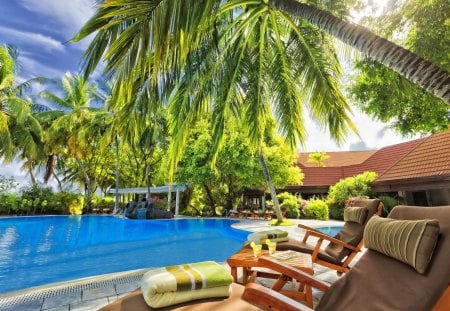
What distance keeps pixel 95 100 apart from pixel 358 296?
75.0ft

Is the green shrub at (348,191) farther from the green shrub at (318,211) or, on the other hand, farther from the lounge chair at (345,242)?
the lounge chair at (345,242)

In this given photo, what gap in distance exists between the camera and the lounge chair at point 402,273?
5.51ft

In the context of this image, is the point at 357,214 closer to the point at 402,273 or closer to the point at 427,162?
the point at 402,273

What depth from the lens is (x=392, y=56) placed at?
314cm

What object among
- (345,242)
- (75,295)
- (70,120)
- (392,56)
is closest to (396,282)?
(345,242)

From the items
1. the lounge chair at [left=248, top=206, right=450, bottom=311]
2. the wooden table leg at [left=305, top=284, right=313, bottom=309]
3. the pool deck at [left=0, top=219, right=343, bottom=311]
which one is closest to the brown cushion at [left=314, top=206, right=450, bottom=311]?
the lounge chair at [left=248, top=206, right=450, bottom=311]

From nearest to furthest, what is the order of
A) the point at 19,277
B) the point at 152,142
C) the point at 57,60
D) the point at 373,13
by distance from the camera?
the point at 19,277, the point at 373,13, the point at 152,142, the point at 57,60

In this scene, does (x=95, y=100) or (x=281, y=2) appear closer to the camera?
(x=281, y=2)

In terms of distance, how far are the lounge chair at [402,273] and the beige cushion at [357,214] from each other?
1539 millimetres

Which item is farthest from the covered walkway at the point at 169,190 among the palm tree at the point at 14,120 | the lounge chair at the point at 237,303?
the lounge chair at the point at 237,303

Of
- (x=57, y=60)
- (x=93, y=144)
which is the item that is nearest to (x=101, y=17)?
(x=93, y=144)

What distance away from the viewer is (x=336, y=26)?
3457 millimetres

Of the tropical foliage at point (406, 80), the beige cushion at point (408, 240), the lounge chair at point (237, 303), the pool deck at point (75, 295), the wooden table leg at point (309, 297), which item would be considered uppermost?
the tropical foliage at point (406, 80)

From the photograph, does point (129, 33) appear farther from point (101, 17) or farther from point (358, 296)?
point (358, 296)
